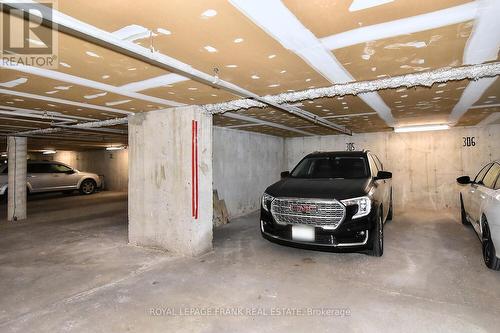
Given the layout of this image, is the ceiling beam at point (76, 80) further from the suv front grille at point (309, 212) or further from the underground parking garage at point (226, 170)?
the suv front grille at point (309, 212)

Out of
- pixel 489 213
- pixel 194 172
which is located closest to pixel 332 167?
pixel 489 213

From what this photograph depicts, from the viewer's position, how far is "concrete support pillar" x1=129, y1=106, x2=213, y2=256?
4500mm

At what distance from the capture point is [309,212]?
4043mm

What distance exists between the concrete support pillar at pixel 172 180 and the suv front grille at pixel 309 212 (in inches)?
48.1

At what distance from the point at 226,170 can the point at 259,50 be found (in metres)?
5.03

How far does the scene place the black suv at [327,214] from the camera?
3.84 metres

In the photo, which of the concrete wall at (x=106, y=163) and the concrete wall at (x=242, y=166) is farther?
the concrete wall at (x=106, y=163)

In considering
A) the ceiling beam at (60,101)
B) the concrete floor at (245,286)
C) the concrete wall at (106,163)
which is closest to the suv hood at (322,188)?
the concrete floor at (245,286)

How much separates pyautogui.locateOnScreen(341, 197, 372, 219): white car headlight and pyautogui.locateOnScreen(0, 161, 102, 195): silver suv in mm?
12420

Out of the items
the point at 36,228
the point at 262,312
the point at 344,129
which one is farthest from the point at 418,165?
the point at 36,228

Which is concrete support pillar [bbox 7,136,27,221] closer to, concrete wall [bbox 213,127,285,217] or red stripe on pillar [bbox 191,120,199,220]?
concrete wall [bbox 213,127,285,217]

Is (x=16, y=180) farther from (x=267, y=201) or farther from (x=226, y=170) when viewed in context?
(x=267, y=201)

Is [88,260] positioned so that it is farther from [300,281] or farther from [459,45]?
[459,45]
